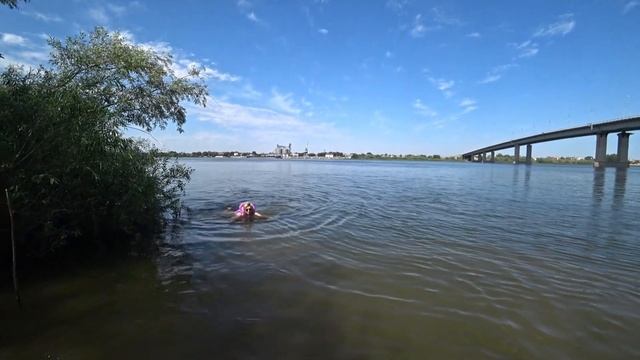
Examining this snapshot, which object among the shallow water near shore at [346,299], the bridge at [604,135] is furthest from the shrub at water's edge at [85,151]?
the bridge at [604,135]

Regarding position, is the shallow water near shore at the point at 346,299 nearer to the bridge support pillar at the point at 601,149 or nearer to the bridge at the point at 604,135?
the bridge at the point at 604,135

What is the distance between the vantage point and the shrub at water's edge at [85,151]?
269 inches

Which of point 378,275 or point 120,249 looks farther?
point 120,249

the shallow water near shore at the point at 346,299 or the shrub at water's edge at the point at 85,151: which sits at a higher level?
the shrub at water's edge at the point at 85,151

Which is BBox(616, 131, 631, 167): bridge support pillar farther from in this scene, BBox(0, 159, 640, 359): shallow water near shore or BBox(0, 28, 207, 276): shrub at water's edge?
BBox(0, 28, 207, 276): shrub at water's edge

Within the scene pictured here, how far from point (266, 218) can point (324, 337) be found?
1168cm

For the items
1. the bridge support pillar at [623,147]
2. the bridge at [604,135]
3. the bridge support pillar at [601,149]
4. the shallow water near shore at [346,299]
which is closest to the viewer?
the shallow water near shore at [346,299]

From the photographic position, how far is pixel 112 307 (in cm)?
719

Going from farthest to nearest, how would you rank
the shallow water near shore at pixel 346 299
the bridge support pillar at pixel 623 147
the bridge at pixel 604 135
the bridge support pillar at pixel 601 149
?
the bridge support pillar at pixel 601 149 < the bridge support pillar at pixel 623 147 < the bridge at pixel 604 135 < the shallow water near shore at pixel 346 299

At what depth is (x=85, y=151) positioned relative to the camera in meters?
8.39

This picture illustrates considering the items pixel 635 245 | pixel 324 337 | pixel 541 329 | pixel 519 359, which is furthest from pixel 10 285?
pixel 635 245

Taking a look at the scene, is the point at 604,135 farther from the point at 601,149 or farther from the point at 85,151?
the point at 85,151

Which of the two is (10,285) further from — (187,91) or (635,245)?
(635,245)

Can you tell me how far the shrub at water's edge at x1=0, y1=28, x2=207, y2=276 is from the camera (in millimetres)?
6844
